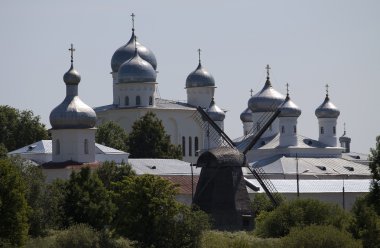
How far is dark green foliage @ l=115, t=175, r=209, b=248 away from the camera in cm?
6762

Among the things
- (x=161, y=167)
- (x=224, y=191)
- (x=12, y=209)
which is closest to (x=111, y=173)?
(x=224, y=191)

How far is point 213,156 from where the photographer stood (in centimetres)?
8356

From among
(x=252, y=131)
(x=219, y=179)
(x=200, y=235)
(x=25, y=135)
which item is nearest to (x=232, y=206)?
(x=219, y=179)

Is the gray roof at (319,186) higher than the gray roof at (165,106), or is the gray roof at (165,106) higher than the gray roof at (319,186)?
the gray roof at (165,106)

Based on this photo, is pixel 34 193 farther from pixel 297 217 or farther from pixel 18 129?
pixel 18 129

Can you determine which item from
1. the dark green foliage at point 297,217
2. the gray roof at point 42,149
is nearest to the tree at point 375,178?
the dark green foliage at point 297,217

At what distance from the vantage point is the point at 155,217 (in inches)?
2694

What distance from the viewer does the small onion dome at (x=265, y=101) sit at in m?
122

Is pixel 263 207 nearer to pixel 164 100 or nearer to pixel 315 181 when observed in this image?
pixel 315 181

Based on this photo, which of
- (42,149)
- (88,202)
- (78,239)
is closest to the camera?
(78,239)

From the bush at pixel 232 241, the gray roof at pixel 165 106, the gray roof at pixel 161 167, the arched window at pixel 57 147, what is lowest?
the bush at pixel 232 241

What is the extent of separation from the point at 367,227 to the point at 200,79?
60434mm

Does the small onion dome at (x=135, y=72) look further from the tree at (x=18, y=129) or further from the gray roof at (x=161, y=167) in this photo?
the gray roof at (x=161, y=167)

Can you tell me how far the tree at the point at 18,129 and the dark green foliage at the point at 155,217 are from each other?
38.6 m
